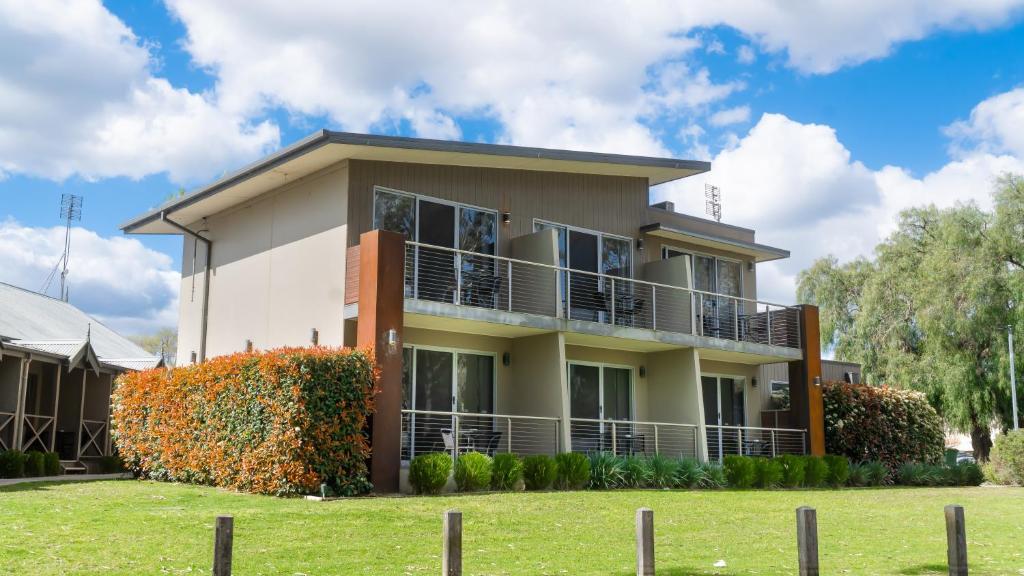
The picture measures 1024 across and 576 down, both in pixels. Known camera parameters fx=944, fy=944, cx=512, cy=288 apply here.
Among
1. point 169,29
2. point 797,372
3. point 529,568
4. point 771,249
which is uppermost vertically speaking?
point 169,29

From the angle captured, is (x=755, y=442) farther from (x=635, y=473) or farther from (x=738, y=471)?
(x=635, y=473)

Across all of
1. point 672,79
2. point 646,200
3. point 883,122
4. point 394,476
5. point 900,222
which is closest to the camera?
point 394,476

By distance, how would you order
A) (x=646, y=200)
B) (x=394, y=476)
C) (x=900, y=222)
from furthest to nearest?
(x=900, y=222) → (x=646, y=200) → (x=394, y=476)

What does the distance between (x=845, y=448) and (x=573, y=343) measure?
8333 millimetres

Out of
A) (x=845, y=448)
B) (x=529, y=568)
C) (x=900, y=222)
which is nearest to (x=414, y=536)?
(x=529, y=568)

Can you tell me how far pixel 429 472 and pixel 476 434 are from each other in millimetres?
3134

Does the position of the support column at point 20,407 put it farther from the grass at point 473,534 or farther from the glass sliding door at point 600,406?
the glass sliding door at point 600,406

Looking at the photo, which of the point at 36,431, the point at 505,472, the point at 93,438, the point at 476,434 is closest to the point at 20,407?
the point at 36,431

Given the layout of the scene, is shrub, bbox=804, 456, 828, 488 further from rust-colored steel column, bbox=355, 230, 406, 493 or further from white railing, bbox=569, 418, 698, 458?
rust-colored steel column, bbox=355, 230, 406, 493

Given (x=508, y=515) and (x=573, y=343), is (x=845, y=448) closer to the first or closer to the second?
(x=573, y=343)

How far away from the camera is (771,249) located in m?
25.9

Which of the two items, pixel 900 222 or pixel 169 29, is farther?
pixel 900 222

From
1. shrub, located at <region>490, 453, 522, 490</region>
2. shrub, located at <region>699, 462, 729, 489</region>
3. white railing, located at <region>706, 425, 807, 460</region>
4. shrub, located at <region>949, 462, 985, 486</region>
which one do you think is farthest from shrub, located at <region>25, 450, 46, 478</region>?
shrub, located at <region>949, 462, 985, 486</region>

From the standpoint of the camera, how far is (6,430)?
21.3m
